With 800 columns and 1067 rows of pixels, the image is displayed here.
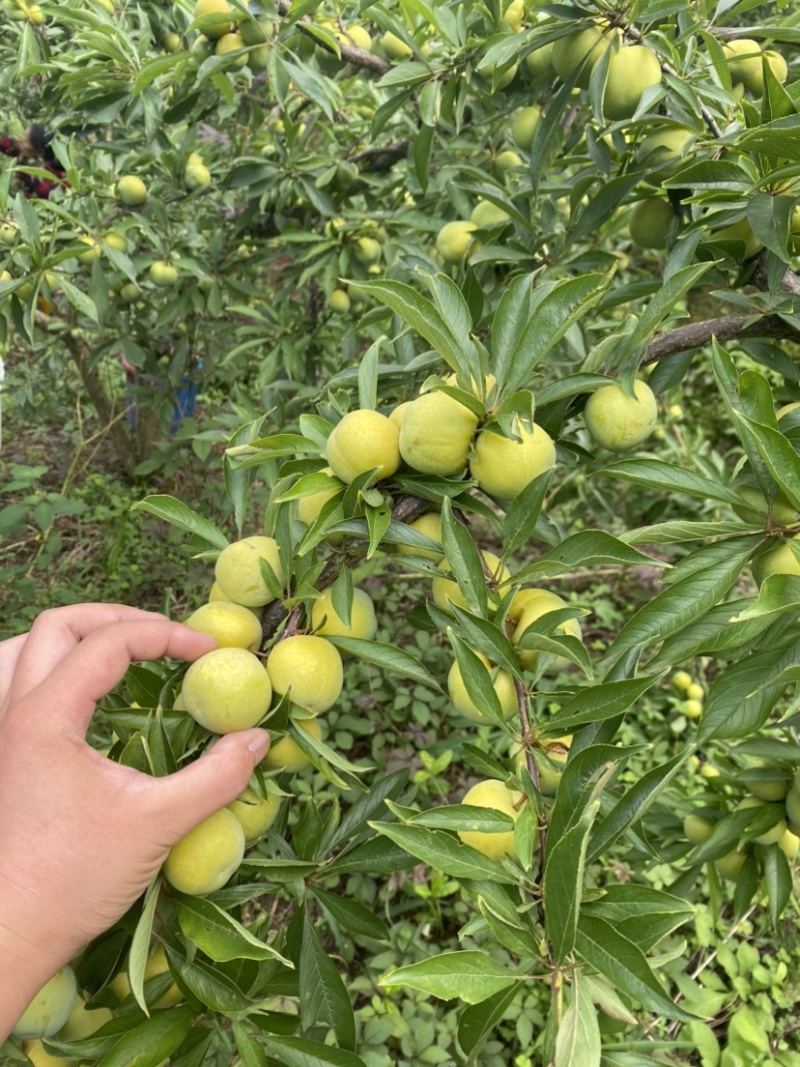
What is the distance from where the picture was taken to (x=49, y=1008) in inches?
27.3

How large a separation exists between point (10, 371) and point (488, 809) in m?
3.21

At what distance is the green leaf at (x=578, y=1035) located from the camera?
0.52 m

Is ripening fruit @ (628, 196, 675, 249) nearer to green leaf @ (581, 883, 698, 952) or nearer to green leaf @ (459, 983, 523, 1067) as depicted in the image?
green leaf @ (581, 883, 698, 952)

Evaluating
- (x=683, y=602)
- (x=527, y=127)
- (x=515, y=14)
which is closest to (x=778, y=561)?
(x=683, y=602)

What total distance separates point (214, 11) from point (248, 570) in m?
1.24

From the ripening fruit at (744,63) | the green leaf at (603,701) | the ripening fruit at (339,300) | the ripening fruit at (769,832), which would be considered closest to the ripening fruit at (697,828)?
the ripening fruit at (769,832)

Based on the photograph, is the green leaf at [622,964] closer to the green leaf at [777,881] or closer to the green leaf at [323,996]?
the green leaf at [323,996]

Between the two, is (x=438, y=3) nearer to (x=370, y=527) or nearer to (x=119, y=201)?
(x=119, y=201)

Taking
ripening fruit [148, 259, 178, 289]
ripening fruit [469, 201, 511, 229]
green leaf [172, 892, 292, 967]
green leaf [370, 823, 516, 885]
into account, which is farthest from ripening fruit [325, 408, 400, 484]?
ripening fruit [148, 259, 178, 289]

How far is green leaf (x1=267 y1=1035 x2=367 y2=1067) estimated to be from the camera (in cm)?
71

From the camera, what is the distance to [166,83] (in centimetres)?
181

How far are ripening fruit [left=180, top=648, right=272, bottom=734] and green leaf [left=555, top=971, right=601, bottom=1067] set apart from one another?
15.4 inches

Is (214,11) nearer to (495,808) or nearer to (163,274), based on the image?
(163,274)

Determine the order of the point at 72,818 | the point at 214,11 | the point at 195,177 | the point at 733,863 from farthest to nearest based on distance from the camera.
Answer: the point at 195,177
the point at 214,11
the point at 733,863
the point at 72,818
